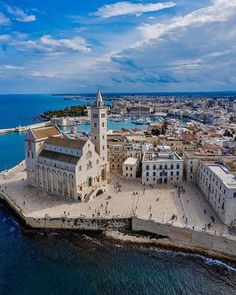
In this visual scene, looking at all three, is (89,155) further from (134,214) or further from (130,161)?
(130,161)

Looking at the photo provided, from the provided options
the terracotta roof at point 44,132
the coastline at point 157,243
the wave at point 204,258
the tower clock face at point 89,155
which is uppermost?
the terracotta roof at point 44,132

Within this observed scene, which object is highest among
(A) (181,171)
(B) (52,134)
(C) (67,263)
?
(B) (52,134)

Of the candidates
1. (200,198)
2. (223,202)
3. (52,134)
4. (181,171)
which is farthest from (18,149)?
(223,202)

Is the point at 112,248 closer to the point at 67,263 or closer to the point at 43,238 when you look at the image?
the point at 67,263

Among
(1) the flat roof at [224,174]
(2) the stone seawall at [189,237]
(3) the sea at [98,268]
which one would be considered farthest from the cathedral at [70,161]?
(1) the flat roof at [224,174]

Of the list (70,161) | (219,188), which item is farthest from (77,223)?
(219,188)

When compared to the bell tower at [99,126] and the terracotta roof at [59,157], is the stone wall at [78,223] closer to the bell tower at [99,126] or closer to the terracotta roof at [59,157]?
the terracotta roof at [59,157]
